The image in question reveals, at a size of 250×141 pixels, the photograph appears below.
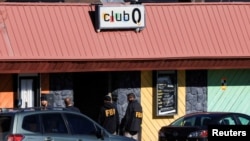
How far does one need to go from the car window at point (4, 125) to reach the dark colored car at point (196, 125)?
6.12 m

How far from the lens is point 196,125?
21797 mm

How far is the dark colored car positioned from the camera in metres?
21.2

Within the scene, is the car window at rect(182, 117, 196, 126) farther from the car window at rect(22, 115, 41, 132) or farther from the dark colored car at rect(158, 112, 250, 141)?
the car window at rect(22, 115, 41, 132)

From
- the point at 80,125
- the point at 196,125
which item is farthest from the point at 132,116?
the point at 80,125

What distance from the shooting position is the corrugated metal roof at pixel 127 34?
80.1 ft

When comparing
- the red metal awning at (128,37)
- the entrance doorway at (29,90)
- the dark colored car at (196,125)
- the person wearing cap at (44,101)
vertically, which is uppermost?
the red metal awning at (128,37)

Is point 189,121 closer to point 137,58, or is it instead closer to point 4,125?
point 137,58

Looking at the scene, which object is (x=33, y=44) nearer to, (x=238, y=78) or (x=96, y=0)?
(x=96, y=0)

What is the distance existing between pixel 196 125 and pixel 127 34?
5227mm

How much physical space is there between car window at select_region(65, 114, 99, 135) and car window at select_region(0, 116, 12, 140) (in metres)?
1.57

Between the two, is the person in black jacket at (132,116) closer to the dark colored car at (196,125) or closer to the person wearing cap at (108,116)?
the person wearing cap at (108,116)

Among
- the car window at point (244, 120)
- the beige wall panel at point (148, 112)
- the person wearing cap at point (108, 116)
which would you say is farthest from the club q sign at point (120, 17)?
the car window at point (244, 120)

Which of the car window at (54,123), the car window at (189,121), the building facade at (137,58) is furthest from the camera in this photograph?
the building facade at (137,58)

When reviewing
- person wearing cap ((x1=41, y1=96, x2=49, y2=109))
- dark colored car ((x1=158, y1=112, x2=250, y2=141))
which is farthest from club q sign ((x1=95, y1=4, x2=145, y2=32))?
dark colored car ((x1=158, y1=112, x2=250, y2=141))
